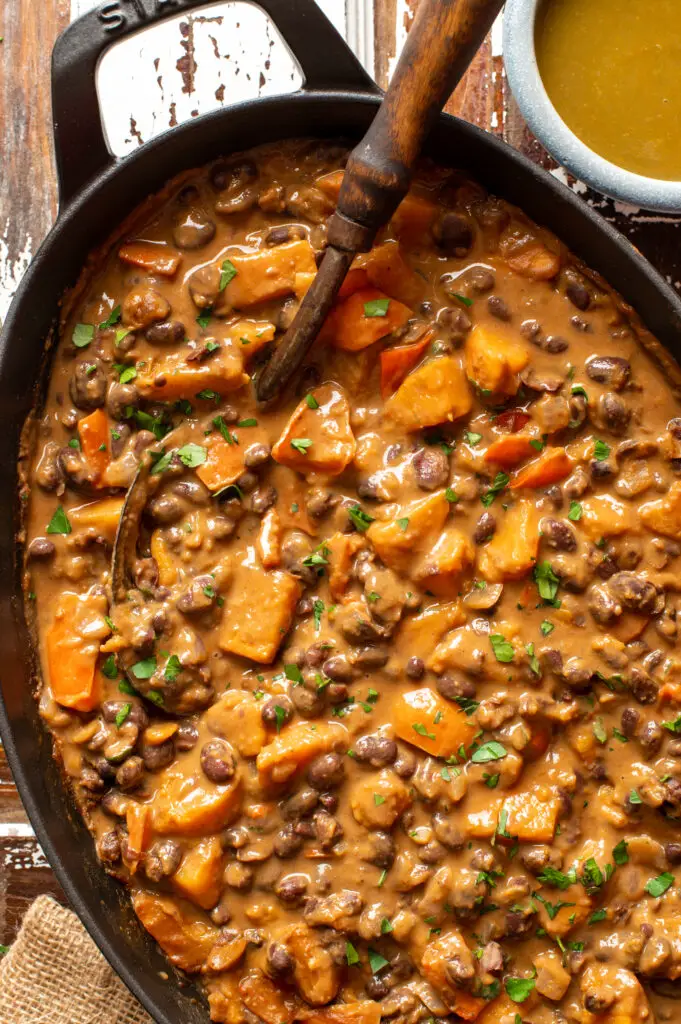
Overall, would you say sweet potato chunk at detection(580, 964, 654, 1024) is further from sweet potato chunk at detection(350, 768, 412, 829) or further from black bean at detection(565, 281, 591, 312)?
black bean at detection(565, 281, 591, 312)

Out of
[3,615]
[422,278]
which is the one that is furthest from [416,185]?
[3,615]

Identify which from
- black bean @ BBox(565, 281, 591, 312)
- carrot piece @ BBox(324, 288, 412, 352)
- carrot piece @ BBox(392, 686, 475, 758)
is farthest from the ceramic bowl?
carrot piece @ BBox(392, 686, 475, 758)

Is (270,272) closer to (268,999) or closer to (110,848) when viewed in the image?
(110,848)

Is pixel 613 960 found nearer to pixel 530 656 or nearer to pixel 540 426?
pixel 530 656

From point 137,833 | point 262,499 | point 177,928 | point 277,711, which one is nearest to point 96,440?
point 262,499

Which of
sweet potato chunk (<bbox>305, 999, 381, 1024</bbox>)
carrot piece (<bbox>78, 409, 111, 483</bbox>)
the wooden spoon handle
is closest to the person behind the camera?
the wooden spoon handle

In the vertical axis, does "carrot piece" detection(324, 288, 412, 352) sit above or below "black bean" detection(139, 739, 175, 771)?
above
